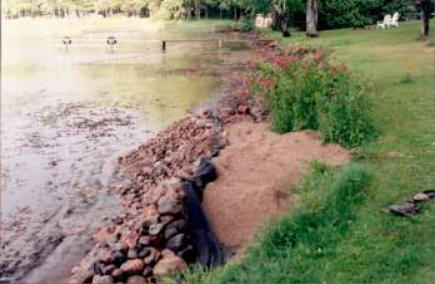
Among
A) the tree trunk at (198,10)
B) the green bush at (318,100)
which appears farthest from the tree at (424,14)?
the tree trunk at (198,10)

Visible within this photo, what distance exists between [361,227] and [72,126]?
1240 centimetres

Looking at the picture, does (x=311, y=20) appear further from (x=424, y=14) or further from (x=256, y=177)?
(x=256, y=177)

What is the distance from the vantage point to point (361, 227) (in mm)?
7438

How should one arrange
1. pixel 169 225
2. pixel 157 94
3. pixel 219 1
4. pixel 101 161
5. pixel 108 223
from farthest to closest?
pixel 219 1 < pixel 157 94 < pixel 101 161 < pixel 108 223 < pixel 169 225

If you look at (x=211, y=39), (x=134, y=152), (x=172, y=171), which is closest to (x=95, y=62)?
(x=211, y=39)

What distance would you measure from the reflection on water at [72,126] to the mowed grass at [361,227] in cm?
295

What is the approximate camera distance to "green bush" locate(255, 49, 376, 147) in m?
11.3

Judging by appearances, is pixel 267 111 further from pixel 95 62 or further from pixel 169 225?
pixel 95 62

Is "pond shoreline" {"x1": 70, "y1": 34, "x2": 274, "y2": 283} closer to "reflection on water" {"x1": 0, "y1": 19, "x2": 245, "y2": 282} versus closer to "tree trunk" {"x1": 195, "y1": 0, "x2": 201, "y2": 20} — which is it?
"reflection on water" {"x1": 0, "y1": 19, "x2": 245, "y2": 282}

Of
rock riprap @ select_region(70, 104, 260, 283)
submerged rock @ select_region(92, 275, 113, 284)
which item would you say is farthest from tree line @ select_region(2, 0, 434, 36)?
submerged rock @ select_region(92, 275, 113, 284)

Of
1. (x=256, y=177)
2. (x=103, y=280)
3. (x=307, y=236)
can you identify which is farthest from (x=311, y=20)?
(x=103, y=280)

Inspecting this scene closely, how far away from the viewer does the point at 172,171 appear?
40.4 ft

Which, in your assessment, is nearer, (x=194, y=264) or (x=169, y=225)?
(x=194, y=264)

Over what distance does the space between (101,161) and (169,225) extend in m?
6.39
